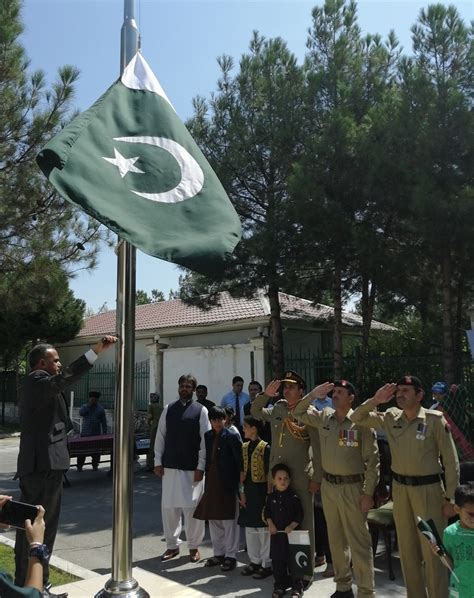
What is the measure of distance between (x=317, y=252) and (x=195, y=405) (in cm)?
566

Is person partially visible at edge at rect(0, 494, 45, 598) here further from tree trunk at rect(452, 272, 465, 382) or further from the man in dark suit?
tree trunk at rect(452, 272, 465, 382)

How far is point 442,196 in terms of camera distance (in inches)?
374

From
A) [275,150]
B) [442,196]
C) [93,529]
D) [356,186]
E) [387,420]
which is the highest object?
[275,150]

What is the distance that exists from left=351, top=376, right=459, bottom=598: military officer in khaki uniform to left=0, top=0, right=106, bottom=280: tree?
26.9ft

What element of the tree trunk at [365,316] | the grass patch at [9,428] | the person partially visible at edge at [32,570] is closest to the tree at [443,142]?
the tree trunk at [365,316]

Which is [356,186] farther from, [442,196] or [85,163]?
[85,163]

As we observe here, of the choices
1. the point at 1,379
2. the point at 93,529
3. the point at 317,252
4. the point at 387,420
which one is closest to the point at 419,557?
the point at 387,420

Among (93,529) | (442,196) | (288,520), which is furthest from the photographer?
(442,196)

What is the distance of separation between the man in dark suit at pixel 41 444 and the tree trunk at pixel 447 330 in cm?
795

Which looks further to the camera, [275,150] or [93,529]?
[275,150]

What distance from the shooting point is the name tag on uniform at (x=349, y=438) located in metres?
4.98

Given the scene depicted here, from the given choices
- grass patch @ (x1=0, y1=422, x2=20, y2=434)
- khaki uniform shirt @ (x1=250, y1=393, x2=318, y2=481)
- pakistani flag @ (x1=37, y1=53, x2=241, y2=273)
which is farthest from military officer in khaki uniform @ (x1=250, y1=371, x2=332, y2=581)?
grass patch @ (x1=0, y1=422, x2=20, y2=434)

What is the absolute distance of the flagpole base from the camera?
3662 millimetres

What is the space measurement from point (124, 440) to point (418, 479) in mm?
2273
